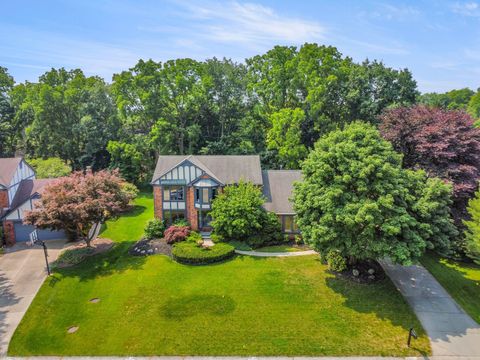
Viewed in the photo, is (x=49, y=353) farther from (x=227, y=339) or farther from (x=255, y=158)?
(x=255, y=158)

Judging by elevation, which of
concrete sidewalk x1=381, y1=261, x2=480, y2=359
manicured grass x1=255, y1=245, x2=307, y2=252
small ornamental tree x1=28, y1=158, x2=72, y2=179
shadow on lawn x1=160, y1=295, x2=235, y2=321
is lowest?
concrete sidewalk x1=381, y1=261, x2=480, y2=359

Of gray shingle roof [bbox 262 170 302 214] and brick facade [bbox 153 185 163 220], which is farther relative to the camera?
brick facade [bbox 153 185 163 220]

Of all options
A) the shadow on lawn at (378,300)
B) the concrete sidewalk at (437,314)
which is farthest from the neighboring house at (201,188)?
the concrete sidewalk at (437,314)

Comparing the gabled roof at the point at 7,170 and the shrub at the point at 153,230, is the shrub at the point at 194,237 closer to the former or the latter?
the shrub at the point at 153,230

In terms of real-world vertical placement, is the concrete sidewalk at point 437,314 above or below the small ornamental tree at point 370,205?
below

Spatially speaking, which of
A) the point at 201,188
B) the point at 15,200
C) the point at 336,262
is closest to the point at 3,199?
the point at 15,200

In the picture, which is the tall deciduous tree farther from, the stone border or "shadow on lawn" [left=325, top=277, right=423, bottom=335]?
"shadow on lawn" [left=325, top=277, right=423, bottom=335]

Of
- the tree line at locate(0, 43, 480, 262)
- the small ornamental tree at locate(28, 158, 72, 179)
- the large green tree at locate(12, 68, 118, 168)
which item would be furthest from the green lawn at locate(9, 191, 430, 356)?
the large green tree at locate(12, 68, 118, 168)

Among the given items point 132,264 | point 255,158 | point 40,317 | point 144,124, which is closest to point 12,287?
point 40,317
